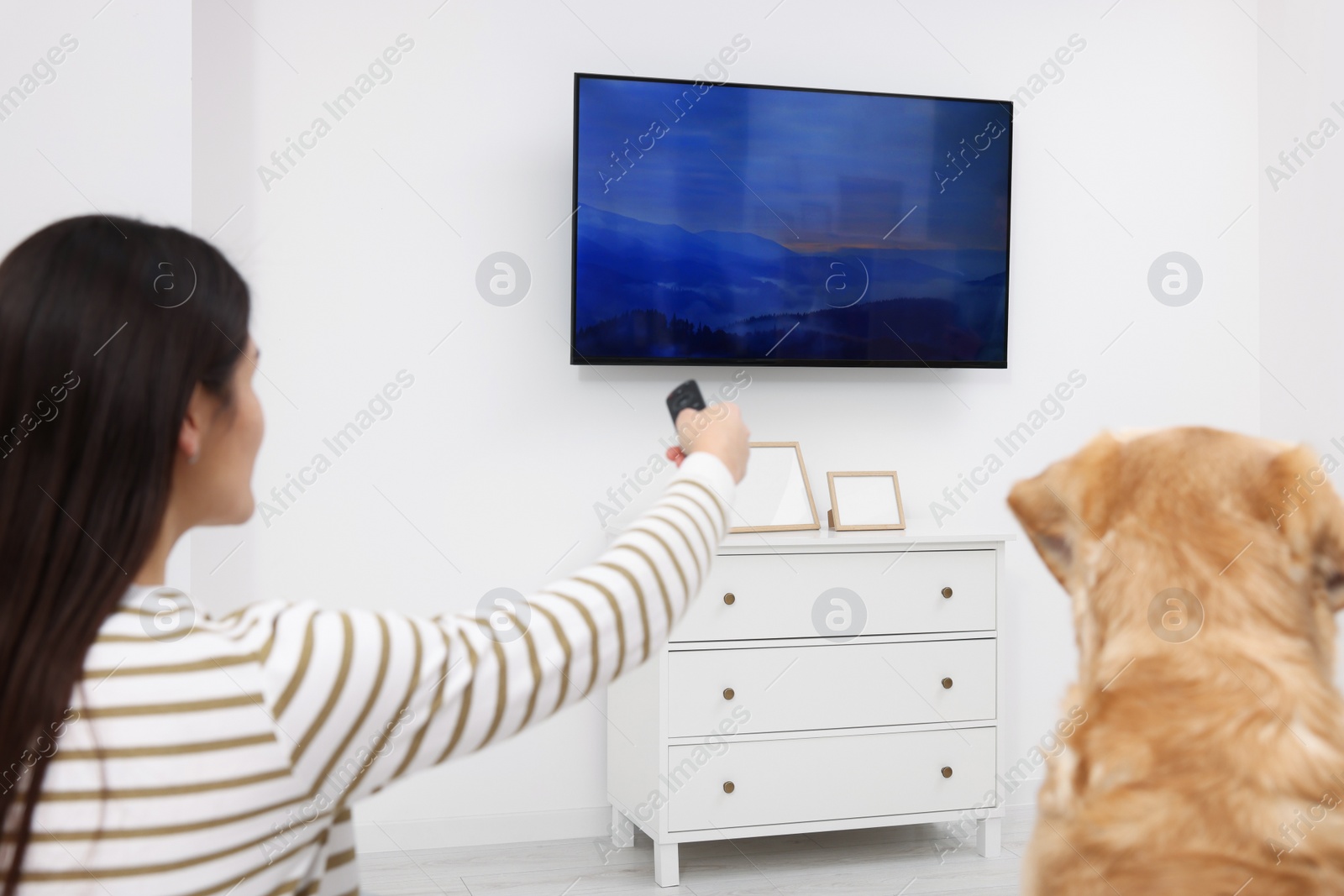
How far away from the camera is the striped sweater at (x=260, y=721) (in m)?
0.68

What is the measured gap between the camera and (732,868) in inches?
108

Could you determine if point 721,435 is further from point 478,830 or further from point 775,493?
point 478,830

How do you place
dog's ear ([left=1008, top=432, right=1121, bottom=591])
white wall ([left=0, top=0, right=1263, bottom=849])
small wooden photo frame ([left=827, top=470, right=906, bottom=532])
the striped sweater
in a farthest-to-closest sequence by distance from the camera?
small wooden photo frame ([left=827, top=470, right=906, bottom=532])
white wall ([left=0, top=0, right=1263, bottom=849])
dog's ear ([left=1008, top=432, right=1121, bottom=591])
the striped sweater

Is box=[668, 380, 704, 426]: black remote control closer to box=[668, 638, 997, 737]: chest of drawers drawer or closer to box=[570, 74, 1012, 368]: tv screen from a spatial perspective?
box=[668, 638, 997, 737]: chest of drawers drawer

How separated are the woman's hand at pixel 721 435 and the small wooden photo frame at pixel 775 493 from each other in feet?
5.72

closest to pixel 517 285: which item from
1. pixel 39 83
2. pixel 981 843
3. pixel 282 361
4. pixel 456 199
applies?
pixel 456 199

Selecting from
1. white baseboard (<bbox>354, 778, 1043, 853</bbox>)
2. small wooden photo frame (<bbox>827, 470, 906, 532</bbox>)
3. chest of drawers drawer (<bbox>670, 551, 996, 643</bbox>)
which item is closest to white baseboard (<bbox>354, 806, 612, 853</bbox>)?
white baseboard (<bbox>354, 778, 1043, 853</bbox>)

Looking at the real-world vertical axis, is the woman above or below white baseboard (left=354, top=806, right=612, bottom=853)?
above

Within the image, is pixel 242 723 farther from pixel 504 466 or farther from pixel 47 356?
pixel 504 466

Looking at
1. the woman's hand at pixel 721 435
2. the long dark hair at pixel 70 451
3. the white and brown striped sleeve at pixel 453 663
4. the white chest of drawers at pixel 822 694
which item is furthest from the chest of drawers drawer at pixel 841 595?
the long dark hair at pixel 70 451

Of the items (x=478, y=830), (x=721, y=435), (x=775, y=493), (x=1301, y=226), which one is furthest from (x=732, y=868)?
(x=1301, y=226)

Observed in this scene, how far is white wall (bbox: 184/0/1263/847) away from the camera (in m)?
2.81

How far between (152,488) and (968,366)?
274 cm

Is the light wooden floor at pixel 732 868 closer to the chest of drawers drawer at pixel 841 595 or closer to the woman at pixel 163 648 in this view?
the chest of drawers drawer at pixel 841 595
